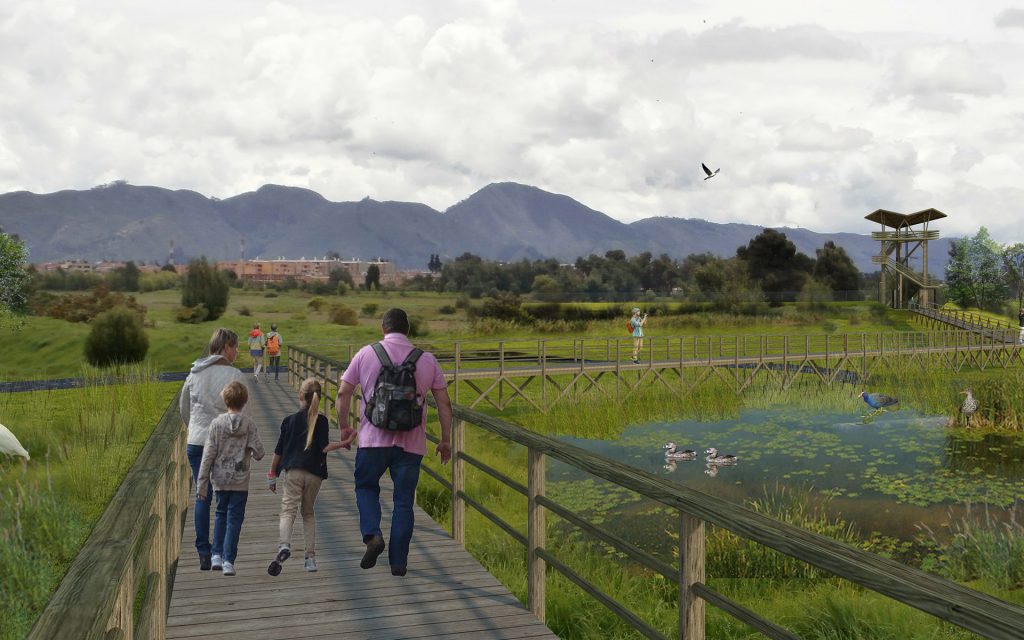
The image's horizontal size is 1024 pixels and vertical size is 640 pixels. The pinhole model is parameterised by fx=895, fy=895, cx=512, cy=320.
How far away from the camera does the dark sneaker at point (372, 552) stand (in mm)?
5812

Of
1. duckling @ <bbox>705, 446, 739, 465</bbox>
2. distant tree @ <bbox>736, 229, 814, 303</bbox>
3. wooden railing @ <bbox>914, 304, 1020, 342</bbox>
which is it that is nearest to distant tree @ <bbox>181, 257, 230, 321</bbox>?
distant tree @ <bbox>736, 229, 814, 303</bbox>

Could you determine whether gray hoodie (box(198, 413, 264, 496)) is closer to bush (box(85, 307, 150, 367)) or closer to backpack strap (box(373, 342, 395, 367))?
backpack strap (box(373, 342, 395, 367))

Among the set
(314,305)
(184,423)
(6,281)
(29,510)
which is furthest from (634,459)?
(314,305)

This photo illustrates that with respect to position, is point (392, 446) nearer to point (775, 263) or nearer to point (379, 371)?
point (379, 371)

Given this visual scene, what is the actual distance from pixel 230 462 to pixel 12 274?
165 ft

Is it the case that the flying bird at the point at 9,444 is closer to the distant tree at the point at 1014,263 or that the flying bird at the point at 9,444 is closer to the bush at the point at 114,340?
the bush at the point at 114,340

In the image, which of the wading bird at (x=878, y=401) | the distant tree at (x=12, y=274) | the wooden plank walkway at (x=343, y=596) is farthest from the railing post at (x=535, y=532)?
the distant tree at (x=12, y=274)

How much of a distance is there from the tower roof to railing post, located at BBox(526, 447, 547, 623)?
58655 mm

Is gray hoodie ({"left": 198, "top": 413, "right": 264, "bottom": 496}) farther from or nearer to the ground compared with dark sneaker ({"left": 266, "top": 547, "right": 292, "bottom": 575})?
farther from the ground

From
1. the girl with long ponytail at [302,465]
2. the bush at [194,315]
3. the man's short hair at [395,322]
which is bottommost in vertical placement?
the bush at [194,315]

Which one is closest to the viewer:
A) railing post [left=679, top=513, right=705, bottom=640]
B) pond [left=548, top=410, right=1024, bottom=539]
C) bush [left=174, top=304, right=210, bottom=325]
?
railing post [left=679, top=513, right=705, bottom=640]

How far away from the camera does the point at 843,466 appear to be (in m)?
16.0

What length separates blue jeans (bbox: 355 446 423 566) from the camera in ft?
18.6

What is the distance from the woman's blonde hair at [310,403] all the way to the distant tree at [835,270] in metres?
68.8
